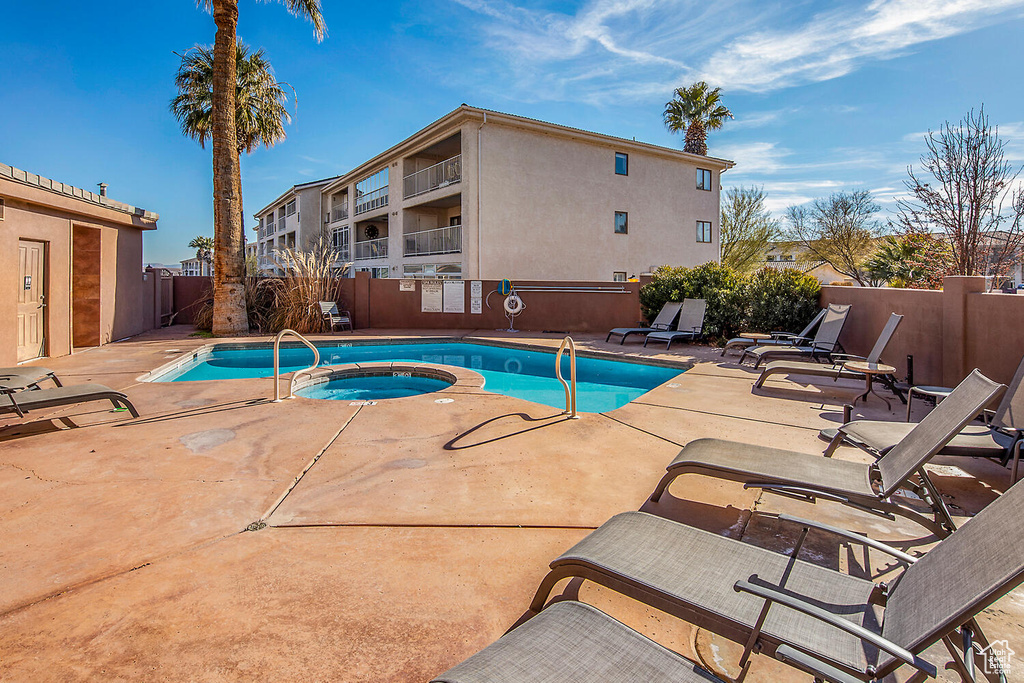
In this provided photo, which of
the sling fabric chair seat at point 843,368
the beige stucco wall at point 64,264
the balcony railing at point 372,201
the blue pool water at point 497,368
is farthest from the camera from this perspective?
the balcony railing at point 372,201

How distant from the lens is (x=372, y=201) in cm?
2492

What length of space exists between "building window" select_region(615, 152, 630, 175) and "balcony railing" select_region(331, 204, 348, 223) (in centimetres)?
1557

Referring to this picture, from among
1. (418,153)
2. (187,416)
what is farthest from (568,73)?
(187,416)

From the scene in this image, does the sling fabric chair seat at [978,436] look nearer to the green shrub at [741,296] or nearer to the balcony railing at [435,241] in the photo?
the green shrub at [741,296]

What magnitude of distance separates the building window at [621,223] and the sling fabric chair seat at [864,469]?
724 inches

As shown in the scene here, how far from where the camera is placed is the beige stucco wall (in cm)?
736

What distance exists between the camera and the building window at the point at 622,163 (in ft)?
67.2

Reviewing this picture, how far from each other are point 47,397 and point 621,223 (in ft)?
62.9

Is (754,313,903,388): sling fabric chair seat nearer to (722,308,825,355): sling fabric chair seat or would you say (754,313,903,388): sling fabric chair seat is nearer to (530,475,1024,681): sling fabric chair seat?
(722,308,825,355): sling fabric chair seat

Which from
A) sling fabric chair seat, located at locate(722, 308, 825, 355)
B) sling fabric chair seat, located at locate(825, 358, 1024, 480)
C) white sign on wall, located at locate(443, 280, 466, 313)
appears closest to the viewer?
sling fabric chair seat, located at locate(825, 358, 1024, 480)

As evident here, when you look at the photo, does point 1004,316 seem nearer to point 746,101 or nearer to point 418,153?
point 418,153

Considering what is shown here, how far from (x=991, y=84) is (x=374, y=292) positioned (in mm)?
15091

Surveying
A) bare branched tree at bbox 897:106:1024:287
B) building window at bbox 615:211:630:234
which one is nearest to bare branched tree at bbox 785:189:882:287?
building window at bbox 615:211:630:234

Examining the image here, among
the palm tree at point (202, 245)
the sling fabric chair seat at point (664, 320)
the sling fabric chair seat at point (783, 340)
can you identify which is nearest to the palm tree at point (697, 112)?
the sling fabric chair seat at point (664, 320)
